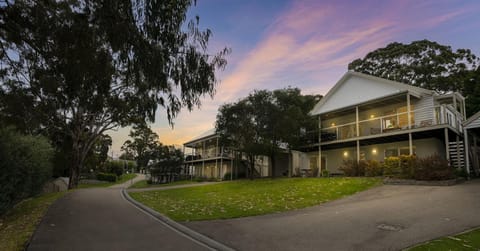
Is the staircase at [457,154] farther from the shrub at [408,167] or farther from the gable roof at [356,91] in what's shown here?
the gable roof at [356,91]

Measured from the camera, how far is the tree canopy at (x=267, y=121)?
23.1 m

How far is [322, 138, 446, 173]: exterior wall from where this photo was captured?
1998 centimetres

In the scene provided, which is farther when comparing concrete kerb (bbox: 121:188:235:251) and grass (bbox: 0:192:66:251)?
grass (bbox: 0:192:66:251)

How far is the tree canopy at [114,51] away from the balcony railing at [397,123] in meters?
17.7

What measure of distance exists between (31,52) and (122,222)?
5.50 meters

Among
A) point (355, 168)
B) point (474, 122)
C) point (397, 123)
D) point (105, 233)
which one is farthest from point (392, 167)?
point (105, 233)

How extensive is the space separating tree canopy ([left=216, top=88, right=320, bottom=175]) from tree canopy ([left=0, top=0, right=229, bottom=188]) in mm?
16909

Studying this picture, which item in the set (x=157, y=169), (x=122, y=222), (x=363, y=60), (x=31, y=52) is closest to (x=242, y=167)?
(x=157, y=169)

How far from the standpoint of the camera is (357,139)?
21.3 m

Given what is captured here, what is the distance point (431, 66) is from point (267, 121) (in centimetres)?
2397

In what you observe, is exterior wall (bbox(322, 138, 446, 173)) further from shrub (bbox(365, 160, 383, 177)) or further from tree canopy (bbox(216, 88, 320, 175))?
shrub (bbox(365, 160, 383, 177))

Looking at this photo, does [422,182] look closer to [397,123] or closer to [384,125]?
[397,123]

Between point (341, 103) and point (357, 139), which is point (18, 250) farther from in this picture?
point (341, 103)

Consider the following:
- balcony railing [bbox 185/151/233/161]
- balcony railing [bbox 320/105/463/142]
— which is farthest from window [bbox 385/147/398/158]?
balcony railing [bbox 185/151/233/161]
